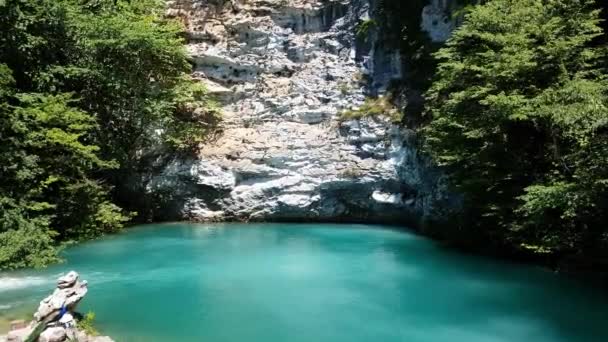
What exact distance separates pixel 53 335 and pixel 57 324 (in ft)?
0.93

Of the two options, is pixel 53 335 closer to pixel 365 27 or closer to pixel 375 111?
pixel 375 111

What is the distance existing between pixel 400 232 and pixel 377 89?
23.9 feet

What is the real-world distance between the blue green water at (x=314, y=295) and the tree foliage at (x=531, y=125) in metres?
1.61

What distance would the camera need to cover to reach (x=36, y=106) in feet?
55.7

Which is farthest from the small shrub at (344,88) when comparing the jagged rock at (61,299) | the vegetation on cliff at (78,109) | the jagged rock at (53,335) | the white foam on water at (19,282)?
the jagged rock at (53,335)

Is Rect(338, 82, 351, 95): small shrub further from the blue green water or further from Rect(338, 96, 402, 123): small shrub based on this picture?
the blue green water

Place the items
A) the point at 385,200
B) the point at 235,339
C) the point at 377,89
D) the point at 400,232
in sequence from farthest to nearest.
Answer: the point at 377,89
the point at 385,200
the point at 400,232
the point at 235,339

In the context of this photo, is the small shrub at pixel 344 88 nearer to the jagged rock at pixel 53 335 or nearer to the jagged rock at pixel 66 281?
the jagged rock at pixel 66 281

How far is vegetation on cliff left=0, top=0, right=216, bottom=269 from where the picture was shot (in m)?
14.9

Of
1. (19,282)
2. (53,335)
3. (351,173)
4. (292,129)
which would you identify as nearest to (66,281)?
(53,335)

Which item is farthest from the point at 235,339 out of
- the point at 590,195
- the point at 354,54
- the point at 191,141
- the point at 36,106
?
the point at 354,54

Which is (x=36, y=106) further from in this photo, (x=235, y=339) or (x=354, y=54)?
(x=354, y=54)

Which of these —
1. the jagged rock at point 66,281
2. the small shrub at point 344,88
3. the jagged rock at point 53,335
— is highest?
the small shrub at point 344,88

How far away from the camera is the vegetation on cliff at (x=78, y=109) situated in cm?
1488
